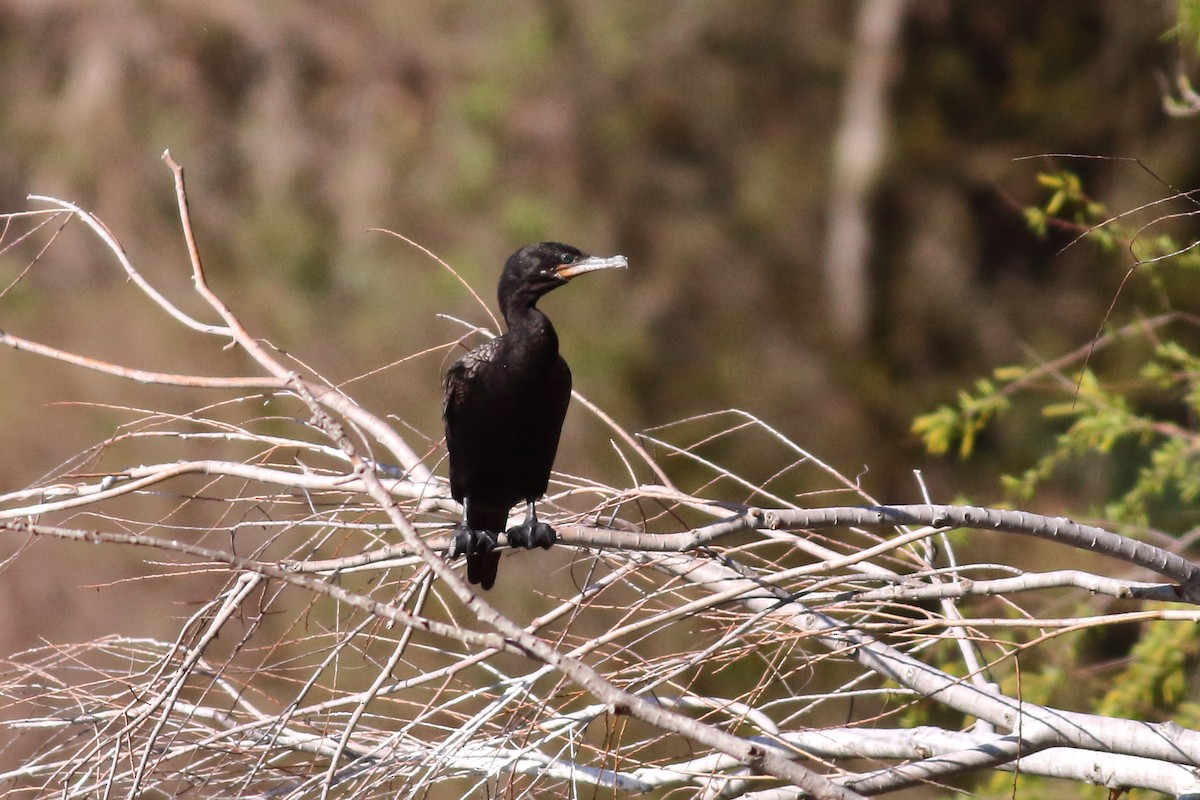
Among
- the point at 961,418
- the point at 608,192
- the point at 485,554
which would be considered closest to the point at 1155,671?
the point at 961,418

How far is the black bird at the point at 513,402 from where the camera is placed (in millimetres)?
2748

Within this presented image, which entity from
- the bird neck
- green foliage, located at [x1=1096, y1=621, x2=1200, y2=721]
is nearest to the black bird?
the bird neck

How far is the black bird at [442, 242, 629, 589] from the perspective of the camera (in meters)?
2.75

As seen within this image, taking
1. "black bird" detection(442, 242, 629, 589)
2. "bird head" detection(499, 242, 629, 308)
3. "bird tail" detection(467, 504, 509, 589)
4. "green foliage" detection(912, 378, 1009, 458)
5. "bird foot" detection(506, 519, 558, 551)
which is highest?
"bird head" detection(499, 242, 629, 308)

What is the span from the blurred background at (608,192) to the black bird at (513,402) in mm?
4351

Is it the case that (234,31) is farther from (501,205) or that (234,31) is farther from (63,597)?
(63,597)

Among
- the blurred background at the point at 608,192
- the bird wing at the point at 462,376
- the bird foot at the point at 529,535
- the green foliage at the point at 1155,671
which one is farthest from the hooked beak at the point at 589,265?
the blurred background at the point at 608,192

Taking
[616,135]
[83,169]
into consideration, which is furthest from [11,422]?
[616,135]

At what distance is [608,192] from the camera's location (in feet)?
29.4

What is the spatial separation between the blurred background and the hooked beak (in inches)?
174

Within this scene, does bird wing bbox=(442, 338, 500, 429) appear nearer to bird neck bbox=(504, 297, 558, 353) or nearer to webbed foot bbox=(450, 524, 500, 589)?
bird neck bbox=(504, 297, 558, 353)

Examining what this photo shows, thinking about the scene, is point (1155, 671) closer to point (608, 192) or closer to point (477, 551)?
point (477, 551)

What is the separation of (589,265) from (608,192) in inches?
249

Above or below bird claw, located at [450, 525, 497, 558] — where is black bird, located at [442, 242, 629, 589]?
above
